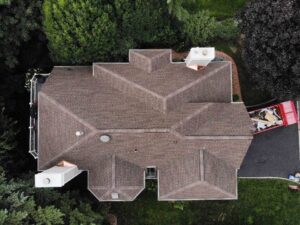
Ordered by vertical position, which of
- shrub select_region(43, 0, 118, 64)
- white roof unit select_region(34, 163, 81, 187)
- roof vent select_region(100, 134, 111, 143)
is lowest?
white roof unit select_region(34, 163, 81, 187)

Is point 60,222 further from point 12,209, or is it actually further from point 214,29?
point 214,29

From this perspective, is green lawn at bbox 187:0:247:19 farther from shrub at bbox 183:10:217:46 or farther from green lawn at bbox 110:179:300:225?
green lawn at bbox 110:179:300:225

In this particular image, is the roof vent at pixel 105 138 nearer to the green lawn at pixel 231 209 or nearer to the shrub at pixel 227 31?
the green lawn at pixel 231 209

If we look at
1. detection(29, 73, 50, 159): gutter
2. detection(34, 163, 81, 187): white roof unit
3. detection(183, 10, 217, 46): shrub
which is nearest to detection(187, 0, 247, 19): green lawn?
detection(183, 10, 217, 46): shrub

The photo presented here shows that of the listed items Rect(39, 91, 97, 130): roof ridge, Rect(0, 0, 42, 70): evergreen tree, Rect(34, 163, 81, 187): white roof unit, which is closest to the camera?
Rect(34, 163, 81, 187): white roof unit

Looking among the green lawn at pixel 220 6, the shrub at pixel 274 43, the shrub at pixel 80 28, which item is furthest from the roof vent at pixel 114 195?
the green lawn at pixel 220 6

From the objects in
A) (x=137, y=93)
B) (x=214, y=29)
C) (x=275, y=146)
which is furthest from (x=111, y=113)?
(x=275, y=146)

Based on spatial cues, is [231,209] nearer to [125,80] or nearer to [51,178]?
[125,80]
